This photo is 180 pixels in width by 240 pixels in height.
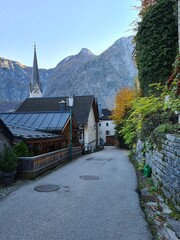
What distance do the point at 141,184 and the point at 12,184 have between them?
4721 mm

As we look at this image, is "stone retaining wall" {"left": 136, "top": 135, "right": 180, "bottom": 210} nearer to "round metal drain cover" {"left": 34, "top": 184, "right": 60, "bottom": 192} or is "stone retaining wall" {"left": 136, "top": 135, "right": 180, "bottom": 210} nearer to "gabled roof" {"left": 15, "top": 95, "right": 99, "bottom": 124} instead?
"round metal drain cover" {"left": 34, "top": 184, "right": 60, "bottom": 192}

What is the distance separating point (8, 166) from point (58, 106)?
26.5 m

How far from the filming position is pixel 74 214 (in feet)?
17.0

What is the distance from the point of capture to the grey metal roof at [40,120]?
648 inches

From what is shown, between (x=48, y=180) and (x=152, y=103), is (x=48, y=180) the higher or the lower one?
the lower one

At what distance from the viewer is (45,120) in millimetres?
17625

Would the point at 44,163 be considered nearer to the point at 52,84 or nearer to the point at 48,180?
the point at 48,180

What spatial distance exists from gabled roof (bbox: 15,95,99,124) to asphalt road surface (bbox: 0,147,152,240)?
22664 millimetres

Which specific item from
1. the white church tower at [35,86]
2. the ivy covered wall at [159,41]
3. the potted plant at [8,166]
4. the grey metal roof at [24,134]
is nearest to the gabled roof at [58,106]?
the grey metal roof at [24,134]

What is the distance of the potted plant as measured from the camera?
8117mm

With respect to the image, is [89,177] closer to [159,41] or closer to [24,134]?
[24,134]

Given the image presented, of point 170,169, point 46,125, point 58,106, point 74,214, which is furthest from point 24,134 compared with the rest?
point 58,106

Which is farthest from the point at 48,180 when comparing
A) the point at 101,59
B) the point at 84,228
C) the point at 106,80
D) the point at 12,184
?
the point at 101,59

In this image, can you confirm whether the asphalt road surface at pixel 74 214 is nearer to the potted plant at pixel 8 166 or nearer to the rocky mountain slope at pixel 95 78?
the potted plant at pixel 8 166
